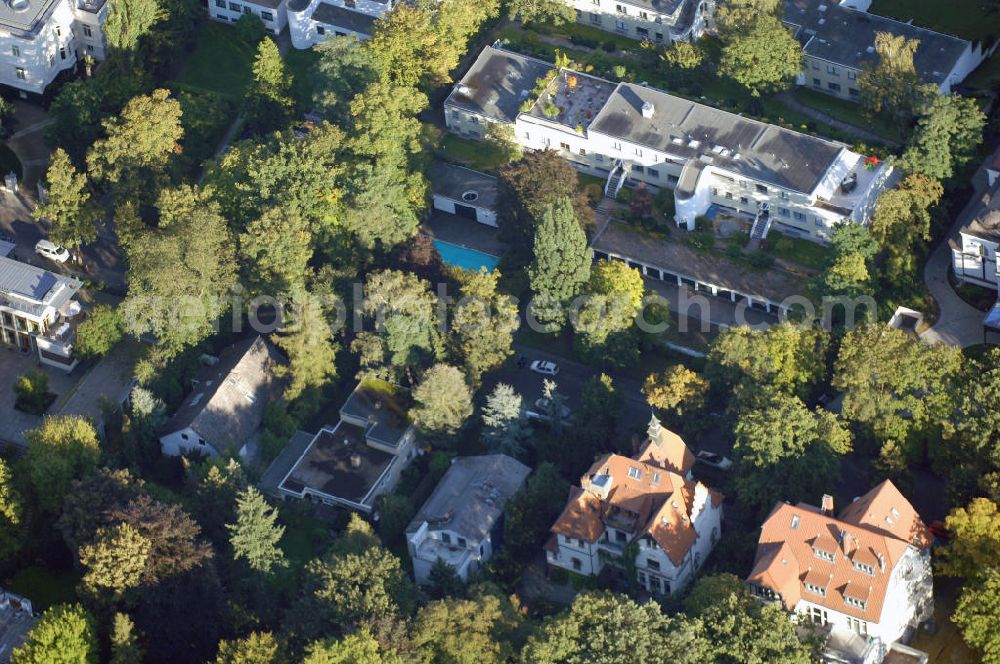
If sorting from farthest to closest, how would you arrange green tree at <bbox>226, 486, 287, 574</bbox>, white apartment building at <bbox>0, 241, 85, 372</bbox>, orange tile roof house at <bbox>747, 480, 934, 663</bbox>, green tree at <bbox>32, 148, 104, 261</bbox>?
1. green tree at <bbox>32, 148, 104, 261</bbox>
2. white apartment building at <bbox>0, 241, 85, 372</bbox>
3. green tree at <bbox>226, 486, 287, 574</bbox>
4. orange tile roof house at <bbox>747, 480, 934, 663</bbox>

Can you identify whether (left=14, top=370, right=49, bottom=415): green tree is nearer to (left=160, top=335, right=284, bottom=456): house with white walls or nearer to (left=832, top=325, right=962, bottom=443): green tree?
(left=160, top=335, right=284, bottom=456): house with white walls

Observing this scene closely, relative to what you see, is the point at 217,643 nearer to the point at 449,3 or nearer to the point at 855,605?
the point at 855,605

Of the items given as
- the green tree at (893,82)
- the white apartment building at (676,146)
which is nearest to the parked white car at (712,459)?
the white apartment building at (676,146)

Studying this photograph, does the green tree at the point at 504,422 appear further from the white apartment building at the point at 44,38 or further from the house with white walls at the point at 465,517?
the white apartment building at the point at 44,38

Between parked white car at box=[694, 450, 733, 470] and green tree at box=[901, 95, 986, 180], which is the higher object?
green tree at box=[901, 95, 986, 180]

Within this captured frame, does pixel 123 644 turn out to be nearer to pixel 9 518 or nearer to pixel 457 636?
pixel 9 518

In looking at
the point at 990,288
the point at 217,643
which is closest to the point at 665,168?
the point at 990,288

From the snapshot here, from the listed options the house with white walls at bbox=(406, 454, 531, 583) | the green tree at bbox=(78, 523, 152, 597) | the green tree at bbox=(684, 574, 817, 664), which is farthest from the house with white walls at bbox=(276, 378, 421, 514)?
the green tree at bbox=(684, 574, 817, 664)
